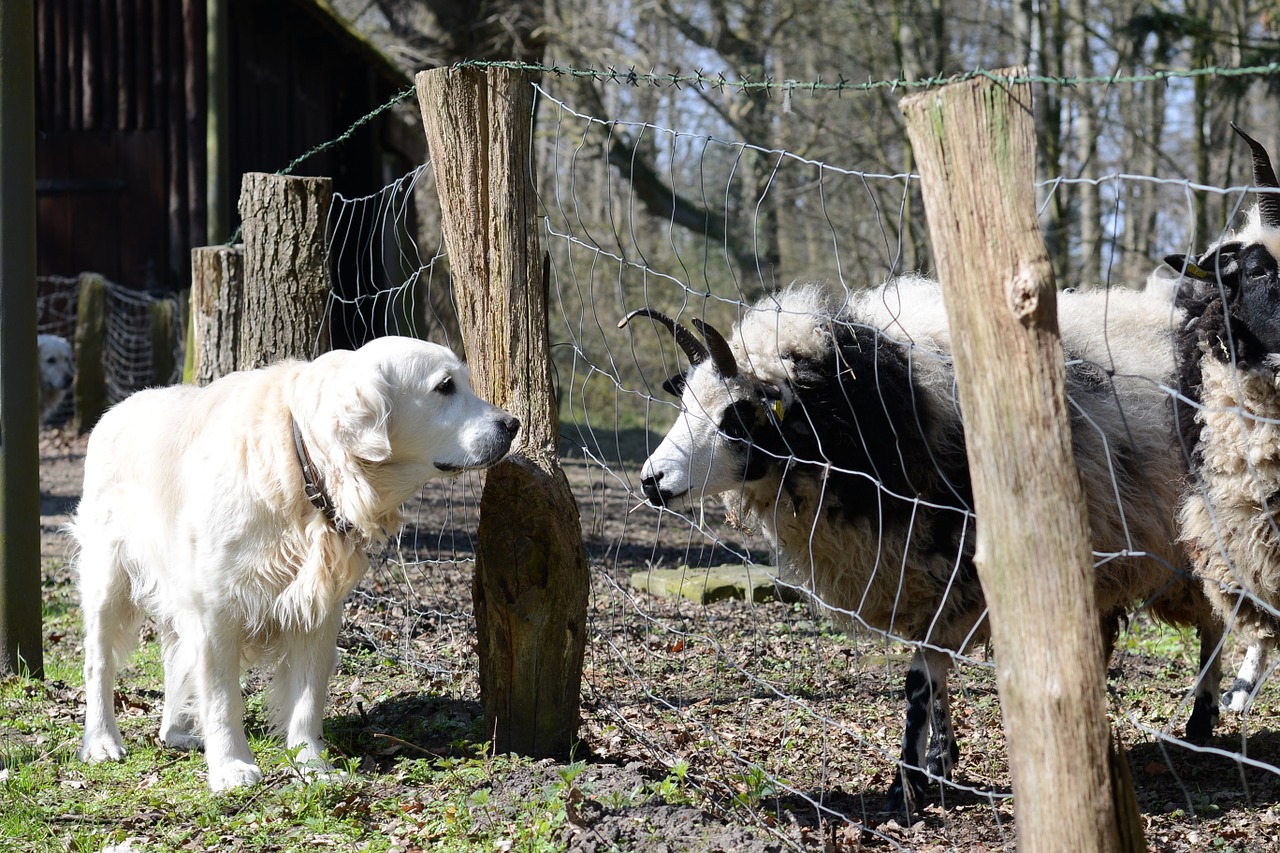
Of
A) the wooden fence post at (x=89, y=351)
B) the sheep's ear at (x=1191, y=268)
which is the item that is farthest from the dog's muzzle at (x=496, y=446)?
the wooden fence post at (x=89, y=351)

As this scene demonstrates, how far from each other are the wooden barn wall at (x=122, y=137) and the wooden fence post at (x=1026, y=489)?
46.7 ft

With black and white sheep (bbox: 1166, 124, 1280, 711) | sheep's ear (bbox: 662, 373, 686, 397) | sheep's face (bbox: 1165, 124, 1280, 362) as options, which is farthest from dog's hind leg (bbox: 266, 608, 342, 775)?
sheep's face (bbox: 1165, 124, 1280, 362)

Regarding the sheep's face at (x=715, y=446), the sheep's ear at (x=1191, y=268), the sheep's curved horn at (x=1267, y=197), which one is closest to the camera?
the sheep's ear at (x=1191, y=268)

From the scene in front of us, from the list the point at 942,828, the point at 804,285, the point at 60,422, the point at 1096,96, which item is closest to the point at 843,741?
the point at 942,828

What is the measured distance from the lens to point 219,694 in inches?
152

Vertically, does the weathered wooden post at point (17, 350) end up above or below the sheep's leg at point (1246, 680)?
above

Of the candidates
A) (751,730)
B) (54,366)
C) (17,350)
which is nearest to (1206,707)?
(751,730)

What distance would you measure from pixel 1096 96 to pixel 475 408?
48.8 feet

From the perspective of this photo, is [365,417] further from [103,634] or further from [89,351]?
[89,351]

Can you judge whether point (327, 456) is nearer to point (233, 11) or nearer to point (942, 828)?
point (942, 828)

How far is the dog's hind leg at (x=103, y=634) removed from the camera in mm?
4258

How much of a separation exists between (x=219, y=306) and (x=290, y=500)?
257cm

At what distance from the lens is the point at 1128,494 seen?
3.92 meters

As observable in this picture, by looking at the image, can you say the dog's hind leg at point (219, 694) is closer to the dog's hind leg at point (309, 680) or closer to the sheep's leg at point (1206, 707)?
the dog's hind leg at point (309, 680)
